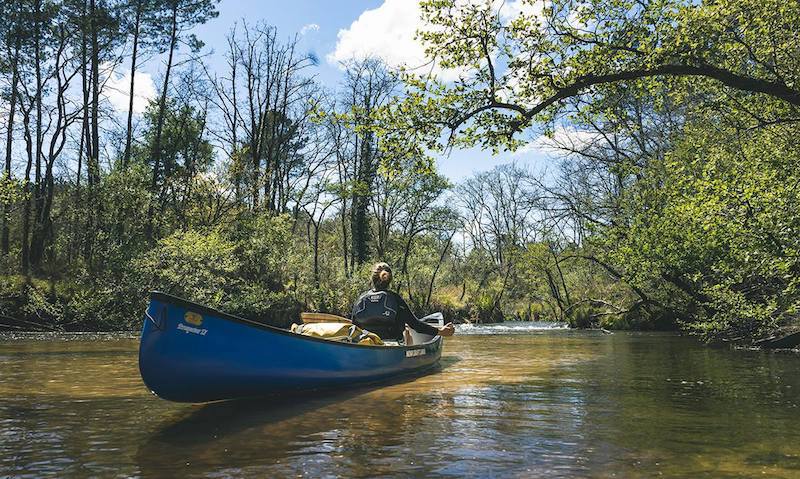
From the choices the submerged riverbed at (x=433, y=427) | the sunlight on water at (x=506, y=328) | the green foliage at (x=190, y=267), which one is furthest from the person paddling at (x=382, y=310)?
the sunlight on water at (x=506, y=328)

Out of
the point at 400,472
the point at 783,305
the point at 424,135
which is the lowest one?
the point at 400,472

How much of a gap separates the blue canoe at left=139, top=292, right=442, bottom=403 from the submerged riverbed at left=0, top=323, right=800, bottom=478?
10.5 inches

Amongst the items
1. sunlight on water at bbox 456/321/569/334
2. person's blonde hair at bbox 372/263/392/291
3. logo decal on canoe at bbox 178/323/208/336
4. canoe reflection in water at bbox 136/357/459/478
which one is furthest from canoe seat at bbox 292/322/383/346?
sunlight on water at bbox 456/321/569/334

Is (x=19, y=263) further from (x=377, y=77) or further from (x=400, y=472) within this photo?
(x=400, y=472)

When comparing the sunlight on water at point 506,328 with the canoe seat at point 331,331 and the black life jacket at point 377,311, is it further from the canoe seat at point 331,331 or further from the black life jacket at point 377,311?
the canoe seat at point 331,331

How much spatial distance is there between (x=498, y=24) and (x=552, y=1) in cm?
96

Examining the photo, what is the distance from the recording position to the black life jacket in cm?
929

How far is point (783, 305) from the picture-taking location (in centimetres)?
1205

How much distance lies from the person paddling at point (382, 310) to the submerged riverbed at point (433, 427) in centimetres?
100

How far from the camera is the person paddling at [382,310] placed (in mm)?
9281

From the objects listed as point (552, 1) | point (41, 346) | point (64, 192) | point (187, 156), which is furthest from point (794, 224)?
point (64, 192)

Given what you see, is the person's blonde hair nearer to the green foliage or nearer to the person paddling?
the person paddling

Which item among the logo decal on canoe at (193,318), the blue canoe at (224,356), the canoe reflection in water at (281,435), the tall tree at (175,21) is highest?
the tall tree at (175,21)

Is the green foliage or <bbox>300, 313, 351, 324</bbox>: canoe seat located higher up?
the green foliage
